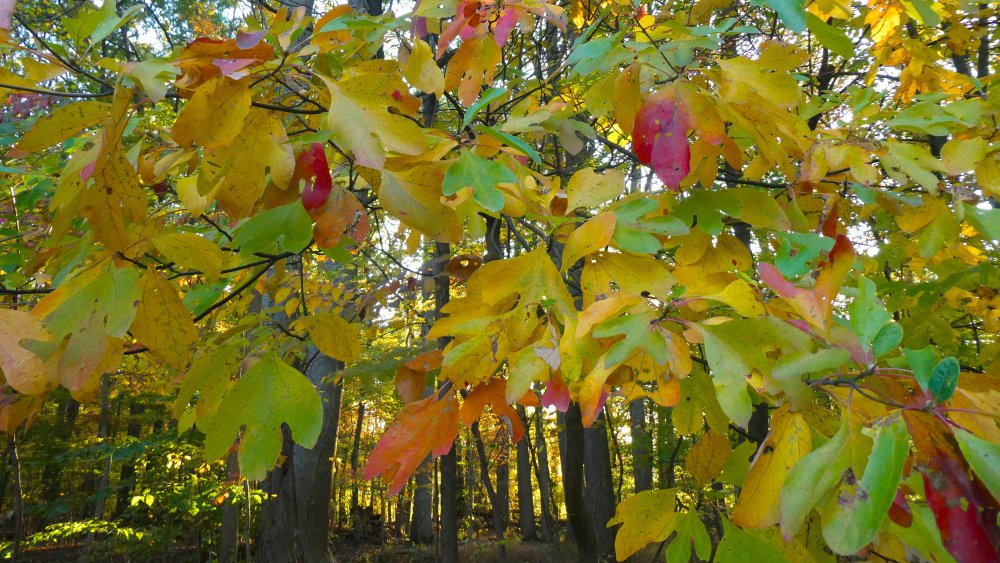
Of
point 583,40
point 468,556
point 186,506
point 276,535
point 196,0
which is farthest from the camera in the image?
point 468,556

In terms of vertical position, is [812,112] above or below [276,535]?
above

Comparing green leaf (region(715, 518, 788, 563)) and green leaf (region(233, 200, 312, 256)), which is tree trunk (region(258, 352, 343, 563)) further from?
green leaf (region(715, 518, 788, 563))

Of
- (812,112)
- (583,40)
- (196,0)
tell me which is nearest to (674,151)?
(583,40)

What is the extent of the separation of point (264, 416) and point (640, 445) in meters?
7.75

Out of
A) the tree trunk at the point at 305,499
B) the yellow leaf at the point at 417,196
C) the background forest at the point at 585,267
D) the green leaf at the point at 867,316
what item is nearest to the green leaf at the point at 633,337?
the background forest at the point at 585,267

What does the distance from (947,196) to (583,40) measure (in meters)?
1.36

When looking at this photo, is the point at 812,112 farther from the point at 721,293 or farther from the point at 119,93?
the point at 119,93

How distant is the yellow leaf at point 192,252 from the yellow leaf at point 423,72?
0.56m

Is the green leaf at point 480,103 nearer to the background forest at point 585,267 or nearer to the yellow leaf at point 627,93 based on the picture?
the background forest at point 585,267

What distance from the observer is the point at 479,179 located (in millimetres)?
871

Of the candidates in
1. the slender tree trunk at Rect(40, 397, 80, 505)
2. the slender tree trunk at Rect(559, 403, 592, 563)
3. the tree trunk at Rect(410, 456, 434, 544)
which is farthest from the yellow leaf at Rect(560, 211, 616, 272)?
the tree trunk at Rect(410, 456, 434, 544)

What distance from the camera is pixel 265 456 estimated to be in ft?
3.11

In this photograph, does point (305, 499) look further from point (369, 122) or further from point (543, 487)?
point (369, 122)

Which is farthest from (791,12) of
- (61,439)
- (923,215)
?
(61,439)
